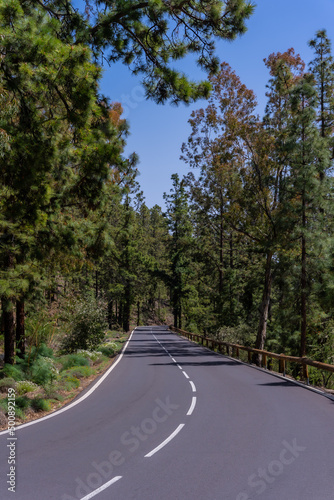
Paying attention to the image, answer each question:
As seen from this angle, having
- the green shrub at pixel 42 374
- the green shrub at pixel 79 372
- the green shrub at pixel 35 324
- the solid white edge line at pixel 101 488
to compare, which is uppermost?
the green shrub at pixel 35 324

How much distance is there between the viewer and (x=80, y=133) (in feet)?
30.7

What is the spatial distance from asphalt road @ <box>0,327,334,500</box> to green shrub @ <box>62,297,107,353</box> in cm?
1016

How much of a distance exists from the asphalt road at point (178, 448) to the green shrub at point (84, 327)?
1016cm

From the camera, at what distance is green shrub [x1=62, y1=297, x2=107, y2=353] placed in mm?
22683

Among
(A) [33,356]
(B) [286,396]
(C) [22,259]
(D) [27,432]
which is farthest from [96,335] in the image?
(D) [27,432]

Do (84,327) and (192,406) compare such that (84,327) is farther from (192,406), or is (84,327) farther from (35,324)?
(192,406)

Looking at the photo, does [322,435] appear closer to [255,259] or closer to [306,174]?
[306,174]

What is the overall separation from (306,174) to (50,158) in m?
14.8

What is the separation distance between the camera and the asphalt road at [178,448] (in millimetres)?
5180

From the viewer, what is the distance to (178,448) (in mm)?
6938

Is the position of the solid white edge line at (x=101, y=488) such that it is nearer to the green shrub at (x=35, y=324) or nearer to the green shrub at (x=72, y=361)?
the green shrub at (x=72, y=361)

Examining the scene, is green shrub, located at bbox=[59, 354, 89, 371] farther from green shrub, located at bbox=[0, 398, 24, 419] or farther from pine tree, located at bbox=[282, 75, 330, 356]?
pine tree, located at bbox=[282, 75, 330, 356]

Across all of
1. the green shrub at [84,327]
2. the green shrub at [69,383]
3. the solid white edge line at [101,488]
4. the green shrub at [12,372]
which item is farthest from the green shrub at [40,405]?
the green shrub at [84,327]

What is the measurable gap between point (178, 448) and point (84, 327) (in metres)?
16.6
